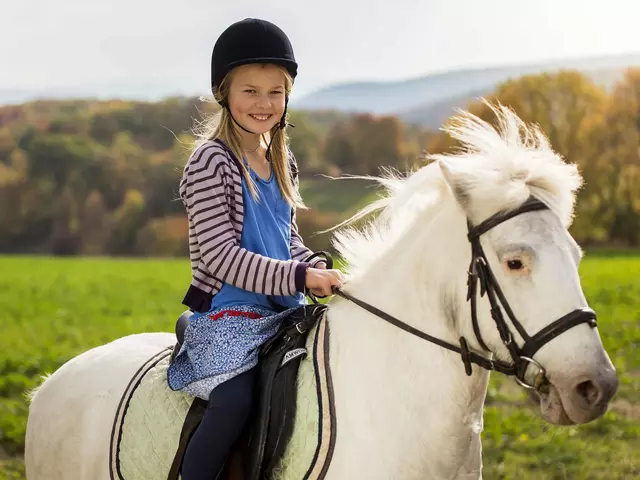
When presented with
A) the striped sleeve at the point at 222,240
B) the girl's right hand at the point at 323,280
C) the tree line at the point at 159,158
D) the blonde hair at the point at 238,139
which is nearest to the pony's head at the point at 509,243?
Answer: the girl's right hand at the point at 323,280

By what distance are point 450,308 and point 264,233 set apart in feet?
2.95

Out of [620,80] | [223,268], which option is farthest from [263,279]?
[620,80]

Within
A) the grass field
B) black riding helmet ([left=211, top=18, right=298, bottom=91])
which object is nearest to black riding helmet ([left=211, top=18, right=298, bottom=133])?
black riding helmet ([left=211, top=18, right=298, bottom=91])

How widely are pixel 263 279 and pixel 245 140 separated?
28.5 inches

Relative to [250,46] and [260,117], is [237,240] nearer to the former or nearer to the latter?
[260,117]

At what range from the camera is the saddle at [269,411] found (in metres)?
2.73

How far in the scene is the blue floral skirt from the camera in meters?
2.85

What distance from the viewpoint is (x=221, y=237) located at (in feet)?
9.43

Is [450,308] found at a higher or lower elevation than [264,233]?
lower

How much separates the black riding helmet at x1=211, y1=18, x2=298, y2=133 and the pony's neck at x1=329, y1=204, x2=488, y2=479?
1.02 m

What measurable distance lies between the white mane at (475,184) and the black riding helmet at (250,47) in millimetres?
707

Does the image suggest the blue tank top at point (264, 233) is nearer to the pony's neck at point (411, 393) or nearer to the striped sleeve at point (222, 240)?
the striped sleeve at point (222, 240)

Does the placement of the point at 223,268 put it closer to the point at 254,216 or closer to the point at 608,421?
the point at 254,216

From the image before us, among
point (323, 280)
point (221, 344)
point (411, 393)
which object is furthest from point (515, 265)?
point (221, 344)
